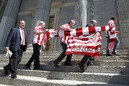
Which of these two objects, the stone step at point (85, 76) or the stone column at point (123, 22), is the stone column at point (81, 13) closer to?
the stone column at point (123, 22)

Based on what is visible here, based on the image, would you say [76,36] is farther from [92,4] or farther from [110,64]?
[92,4]

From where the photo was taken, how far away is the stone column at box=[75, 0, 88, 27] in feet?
37.0

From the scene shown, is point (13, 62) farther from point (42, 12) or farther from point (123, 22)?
point (123, 22)

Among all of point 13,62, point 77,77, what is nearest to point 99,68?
point 77,77

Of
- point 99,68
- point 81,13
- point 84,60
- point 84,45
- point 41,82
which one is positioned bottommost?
point 41,82

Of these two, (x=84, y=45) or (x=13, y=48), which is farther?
(x=84, y=45)

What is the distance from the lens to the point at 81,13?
1149 cm

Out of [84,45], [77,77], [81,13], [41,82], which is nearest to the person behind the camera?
[41,82]

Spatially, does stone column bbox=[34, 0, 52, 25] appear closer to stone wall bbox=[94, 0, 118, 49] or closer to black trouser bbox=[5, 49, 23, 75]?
stone wall bbox=[94, 0, 118, 49]

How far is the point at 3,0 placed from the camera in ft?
60.3

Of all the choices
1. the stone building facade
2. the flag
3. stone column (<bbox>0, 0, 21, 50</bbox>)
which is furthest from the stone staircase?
stone column (<bbox>0, 0, 21, 50</bbox>)

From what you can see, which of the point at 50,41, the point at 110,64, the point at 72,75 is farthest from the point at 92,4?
the point at 72,75

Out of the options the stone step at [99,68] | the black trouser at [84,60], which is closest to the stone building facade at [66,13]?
the stone step at [99,68]

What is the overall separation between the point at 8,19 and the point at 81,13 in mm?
6591
